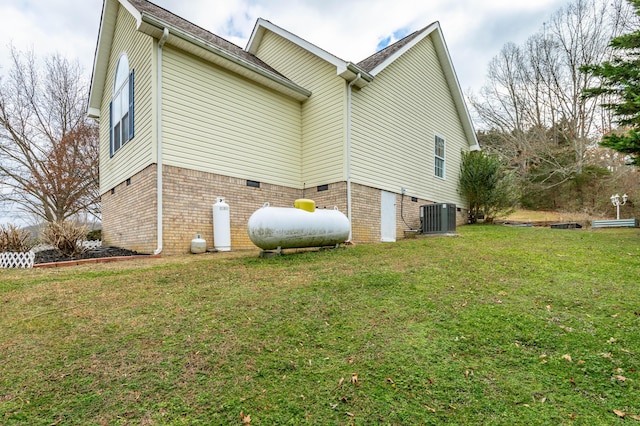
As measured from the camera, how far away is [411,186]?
12.8 m

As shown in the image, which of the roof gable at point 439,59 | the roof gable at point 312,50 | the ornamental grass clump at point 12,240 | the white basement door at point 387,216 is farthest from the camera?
the roof gable at point 439,59

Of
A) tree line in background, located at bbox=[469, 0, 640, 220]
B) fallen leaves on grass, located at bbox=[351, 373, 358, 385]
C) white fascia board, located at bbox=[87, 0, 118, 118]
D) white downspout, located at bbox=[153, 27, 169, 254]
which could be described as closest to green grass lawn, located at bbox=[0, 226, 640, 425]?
fallen leaves on grass, located at bbox=[351, 373, 358, 385]

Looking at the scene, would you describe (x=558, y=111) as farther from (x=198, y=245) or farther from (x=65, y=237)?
(x=65, y=237)

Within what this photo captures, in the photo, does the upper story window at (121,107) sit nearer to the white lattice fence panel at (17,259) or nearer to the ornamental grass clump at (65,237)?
the ornamental grass clump at (65,237)

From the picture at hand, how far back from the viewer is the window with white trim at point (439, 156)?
14391mm

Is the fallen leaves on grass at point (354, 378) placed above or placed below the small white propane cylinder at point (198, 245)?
below

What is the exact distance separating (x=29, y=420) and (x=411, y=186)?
1225 centimetres

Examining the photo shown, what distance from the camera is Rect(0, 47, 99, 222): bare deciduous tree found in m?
17.8

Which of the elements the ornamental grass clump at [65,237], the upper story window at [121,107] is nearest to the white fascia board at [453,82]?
the upper story window at [121,107]

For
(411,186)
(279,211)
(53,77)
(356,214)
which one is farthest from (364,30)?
(53,77)

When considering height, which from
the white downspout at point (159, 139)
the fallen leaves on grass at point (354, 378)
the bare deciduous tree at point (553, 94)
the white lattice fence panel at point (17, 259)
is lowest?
the fallen leaves on grass at point (354, 378)

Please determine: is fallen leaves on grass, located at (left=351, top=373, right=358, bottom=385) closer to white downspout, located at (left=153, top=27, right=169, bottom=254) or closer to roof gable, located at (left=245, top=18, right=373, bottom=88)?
white downspout, located at (left=153, top=27, right=169, bottom=254)

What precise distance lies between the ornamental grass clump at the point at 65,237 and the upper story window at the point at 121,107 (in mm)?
3148

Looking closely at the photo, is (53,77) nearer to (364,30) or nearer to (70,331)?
(364,30)
